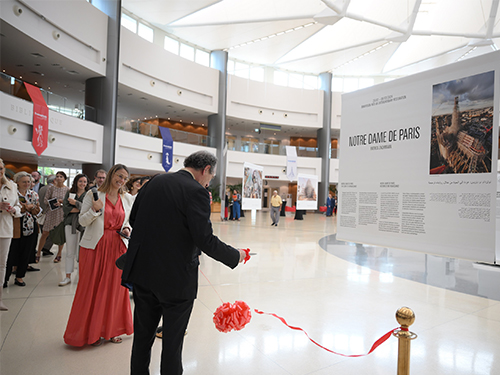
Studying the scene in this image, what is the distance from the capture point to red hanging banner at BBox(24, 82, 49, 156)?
12469 mm

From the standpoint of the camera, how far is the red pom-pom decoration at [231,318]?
8.65ft

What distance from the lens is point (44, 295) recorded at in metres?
4.87

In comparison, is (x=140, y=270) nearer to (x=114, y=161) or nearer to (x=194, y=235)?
(x=194, y=235)

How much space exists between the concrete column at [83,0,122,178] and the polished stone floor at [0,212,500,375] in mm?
10860

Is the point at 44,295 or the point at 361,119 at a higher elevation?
the point at 361,119

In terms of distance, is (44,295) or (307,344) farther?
(44,295)

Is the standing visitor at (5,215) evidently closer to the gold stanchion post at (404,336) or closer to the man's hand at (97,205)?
the man's hand at (97,205)

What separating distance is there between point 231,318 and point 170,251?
82 cm

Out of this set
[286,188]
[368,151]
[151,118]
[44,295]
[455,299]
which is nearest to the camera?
[368,151]

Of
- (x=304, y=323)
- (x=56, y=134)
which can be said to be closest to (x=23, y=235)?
(x=304, y=323)

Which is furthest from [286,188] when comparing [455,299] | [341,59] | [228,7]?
[455,299]

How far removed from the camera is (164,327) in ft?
7.57

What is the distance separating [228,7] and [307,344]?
18.9 meters

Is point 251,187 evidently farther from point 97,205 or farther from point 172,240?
point 172,240
